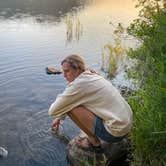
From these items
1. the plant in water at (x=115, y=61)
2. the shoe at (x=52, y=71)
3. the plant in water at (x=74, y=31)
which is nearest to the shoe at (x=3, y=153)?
the shoe at (x=52, y=71)

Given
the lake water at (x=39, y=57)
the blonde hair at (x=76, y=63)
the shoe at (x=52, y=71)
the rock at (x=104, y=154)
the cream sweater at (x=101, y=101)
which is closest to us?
the cream sweater at (x=101, y=101)

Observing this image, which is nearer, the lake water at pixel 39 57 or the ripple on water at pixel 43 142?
the ripple on water at pixel 43 142

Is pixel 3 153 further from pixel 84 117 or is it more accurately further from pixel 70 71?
pixel 70 71

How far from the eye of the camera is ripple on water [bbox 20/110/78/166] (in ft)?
14.6

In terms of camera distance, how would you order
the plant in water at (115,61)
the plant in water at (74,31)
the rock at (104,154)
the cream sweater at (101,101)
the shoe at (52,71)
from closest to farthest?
1. the cream sweater at (101,101)
2. the rock at (104,154)
3. the shoe at (52,71)
4. the plant in water at (115,61)
5. the plant in water at (74,31)

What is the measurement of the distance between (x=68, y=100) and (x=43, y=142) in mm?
1239

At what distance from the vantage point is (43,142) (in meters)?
4.91

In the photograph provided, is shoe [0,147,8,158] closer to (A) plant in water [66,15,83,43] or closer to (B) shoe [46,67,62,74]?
(B) shoe [46,67,62,74]

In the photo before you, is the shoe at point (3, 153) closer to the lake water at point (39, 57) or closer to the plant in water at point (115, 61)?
the lake water at point (39, 57)

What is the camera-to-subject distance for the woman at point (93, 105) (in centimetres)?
388

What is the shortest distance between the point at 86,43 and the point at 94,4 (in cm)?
875

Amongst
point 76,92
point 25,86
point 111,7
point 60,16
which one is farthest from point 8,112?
point 111,7

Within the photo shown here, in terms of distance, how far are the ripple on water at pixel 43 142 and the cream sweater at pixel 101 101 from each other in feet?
3.21

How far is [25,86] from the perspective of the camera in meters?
7.42
